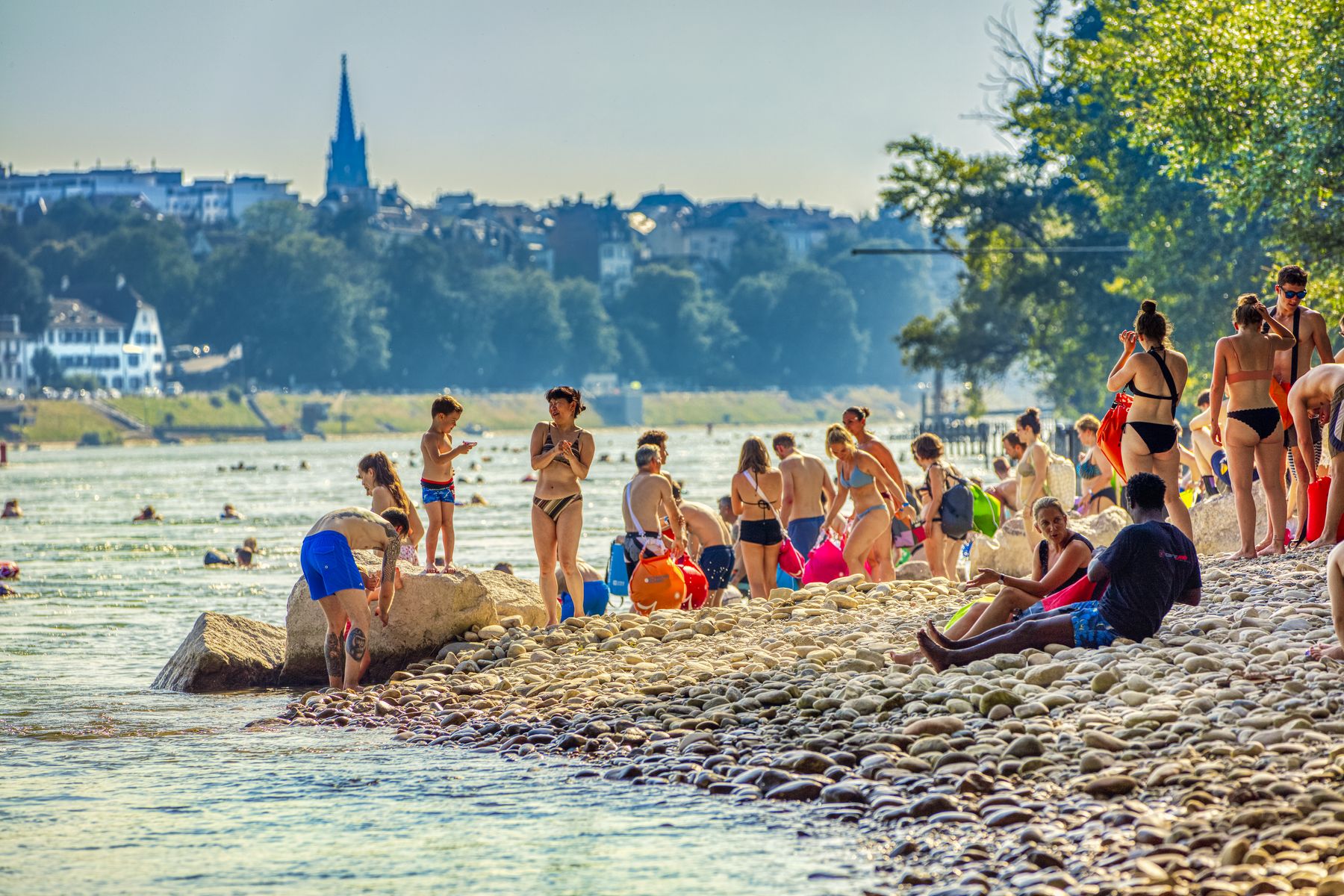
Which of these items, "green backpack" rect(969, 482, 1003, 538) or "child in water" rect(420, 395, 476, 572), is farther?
"green backpack" rect(969, 482, 1003, 538)

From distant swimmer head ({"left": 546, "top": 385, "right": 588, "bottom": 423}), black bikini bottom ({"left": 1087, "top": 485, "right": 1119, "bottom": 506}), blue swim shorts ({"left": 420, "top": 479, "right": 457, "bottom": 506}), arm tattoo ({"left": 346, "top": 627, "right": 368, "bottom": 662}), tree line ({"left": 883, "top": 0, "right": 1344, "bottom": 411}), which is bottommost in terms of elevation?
arm tattoo ({"left": 346, "top": 627, "right": 368, "bottom": 662})

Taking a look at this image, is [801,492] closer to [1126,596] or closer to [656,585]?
[656,585]

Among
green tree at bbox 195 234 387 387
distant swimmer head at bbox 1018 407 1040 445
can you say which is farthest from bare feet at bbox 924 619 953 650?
green tree at bbox 195 234 387 387

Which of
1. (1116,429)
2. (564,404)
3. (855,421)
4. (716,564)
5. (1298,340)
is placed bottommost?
(716,564)

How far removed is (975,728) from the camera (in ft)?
28.0

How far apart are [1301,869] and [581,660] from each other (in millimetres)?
6414

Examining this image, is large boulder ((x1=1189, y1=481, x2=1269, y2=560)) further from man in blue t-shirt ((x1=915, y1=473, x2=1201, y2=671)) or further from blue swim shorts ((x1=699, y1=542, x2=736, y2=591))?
man in blue t-shirt ((x1=915, y1=473, x2=1201, y2=671))

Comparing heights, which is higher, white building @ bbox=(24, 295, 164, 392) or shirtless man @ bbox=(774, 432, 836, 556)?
white building @ bbox=(24, 295, 164, 392)

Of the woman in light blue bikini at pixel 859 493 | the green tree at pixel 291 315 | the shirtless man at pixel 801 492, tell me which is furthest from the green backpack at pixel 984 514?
the green tree at pixel 291 315

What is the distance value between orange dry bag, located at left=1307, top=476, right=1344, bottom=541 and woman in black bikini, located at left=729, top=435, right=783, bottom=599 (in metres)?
4.20

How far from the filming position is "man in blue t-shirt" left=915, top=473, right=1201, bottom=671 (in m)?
9.18

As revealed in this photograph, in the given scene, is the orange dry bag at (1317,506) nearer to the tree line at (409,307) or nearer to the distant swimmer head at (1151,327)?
the distant swimmer head at (1151,327)

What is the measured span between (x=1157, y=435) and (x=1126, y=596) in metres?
2.61

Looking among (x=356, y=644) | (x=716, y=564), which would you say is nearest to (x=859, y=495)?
(x=716, y=564)
